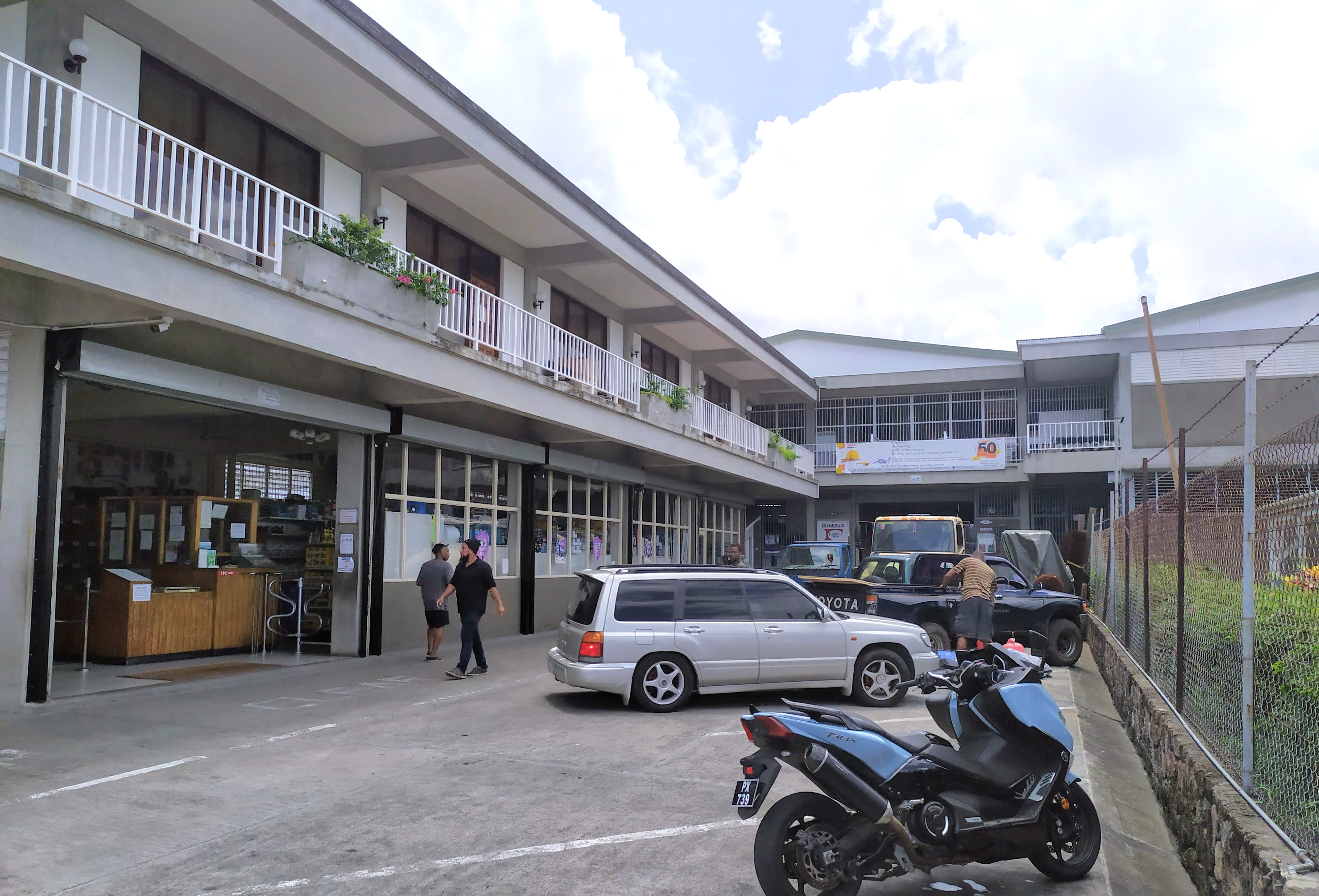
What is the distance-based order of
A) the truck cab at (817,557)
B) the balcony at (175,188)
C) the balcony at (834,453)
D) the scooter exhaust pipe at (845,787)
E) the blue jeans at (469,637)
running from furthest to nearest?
the balcony at (834,453) < the truck cab at (817,557) < the blue jeans at (469,637) < the balcony at (175,188) < the scooter exhaust pipe at (845,787)

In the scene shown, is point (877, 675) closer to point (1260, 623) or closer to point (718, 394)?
point (1260, 623)

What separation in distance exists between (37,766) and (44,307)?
4.54 m

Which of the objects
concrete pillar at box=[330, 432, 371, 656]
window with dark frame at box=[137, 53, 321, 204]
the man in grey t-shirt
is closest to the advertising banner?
the man in grey t-shirt

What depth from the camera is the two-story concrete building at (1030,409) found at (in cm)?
2756

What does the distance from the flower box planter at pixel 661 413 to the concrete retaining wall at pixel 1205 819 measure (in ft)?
37.1

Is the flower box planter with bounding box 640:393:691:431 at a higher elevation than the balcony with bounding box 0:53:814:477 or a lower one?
lower

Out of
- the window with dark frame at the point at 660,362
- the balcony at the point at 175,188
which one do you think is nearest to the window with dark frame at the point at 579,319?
the window with dark frame at the point at 660,362

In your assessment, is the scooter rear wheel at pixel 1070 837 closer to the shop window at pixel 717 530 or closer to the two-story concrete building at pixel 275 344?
the two-story concrete building at pixel 275 344

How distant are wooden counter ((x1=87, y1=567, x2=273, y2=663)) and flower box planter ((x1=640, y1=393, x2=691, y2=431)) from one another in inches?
306

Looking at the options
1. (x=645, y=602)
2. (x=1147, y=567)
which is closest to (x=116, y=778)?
(x=645, y=602)

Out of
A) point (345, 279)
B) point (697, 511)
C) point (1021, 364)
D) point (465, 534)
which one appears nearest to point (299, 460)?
point (465, 534)

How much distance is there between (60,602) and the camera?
1289 centimetres

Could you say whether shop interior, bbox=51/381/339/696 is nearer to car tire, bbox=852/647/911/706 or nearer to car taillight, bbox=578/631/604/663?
car taillight, bbox=578/631/604/663

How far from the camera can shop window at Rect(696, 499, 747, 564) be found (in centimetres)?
2838
